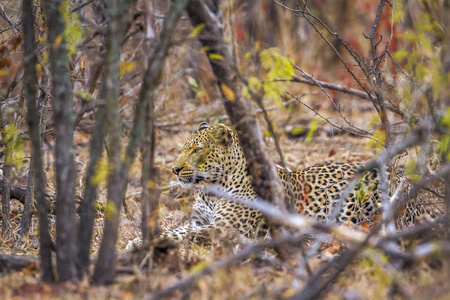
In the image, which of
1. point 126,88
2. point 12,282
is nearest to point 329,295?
point 12,282

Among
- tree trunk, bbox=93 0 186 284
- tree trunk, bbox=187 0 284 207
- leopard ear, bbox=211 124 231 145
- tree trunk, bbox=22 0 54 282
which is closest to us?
tree trunk, bbox=93 0 186 284

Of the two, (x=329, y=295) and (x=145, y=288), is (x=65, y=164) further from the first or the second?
(x=329, y=295)

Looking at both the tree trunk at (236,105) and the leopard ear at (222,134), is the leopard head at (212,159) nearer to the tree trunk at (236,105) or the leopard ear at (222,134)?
the leopard ear at (222,134)

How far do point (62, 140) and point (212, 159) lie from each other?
2946 mm

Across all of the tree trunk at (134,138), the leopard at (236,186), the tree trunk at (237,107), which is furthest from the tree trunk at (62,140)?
the leopard at (236,186)

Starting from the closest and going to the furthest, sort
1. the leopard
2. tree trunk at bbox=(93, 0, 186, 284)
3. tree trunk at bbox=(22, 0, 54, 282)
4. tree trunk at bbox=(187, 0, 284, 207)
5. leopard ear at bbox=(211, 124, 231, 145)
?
tree trunk at bbox=(93, 0, 186, 284) → tree trunk at bbox=(22, 0, 54, 282) → tree trunk at bbox=(187, 0, 284, 207) → the leopard → leopard ear at bbox=(211, 124, 231, 145)

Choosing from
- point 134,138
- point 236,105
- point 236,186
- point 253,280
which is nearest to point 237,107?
point 236,105

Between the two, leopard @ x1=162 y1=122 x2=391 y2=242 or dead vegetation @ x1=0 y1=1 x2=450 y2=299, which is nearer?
dead vegetation @ x1=0 y1=1 x2=450 y2=299

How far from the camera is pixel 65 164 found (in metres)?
3.56

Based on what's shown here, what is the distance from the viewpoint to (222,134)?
6.34 meters

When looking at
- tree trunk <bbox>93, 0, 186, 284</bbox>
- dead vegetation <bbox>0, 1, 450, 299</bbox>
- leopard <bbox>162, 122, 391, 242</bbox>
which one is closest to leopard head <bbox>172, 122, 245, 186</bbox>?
leopard <bbox>162, 122, 391, 242</bbox>

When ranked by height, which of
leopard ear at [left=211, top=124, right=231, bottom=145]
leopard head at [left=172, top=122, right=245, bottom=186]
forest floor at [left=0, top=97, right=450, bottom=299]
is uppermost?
leopard ear at [left=211, top=124, right=231, bottom=145]

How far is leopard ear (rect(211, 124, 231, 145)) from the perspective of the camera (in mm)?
6261

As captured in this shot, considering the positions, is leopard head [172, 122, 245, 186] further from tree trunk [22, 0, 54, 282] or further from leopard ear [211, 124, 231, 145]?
tree trunk [22, 0, 54, 282]
